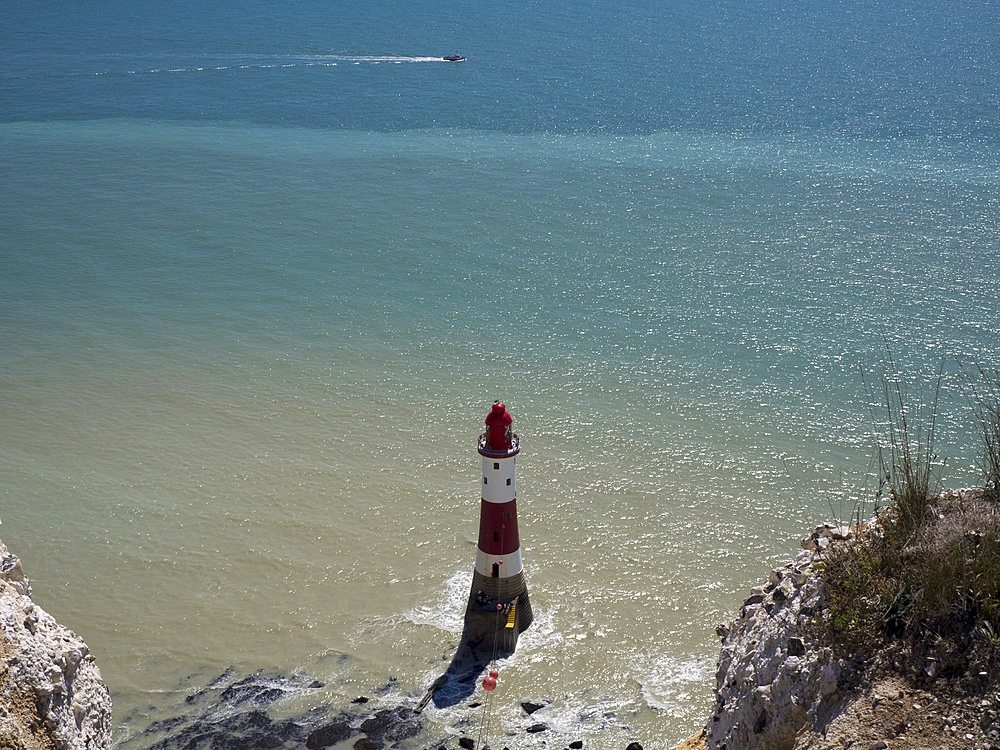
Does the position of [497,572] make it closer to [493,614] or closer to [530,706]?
[493,614]

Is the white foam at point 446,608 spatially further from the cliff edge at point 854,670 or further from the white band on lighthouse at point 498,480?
the cliff edge at point 854,670

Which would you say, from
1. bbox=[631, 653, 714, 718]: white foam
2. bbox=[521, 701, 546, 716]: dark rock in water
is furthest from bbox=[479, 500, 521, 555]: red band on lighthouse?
bbox=[631, 653, 714, 718]: white foam

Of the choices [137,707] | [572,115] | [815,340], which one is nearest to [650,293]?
[815,340]

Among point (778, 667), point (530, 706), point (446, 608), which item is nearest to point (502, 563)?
point (446, 608)

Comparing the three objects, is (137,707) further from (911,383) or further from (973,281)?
(973,281)

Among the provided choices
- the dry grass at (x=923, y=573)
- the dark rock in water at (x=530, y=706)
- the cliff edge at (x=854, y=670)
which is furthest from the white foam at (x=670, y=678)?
the dry grass at (x=923, y=573)

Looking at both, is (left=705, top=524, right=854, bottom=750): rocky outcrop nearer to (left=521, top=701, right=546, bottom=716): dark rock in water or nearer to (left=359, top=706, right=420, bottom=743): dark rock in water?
(left=521, top=701, right=546, bottom=716): dark rock in water
